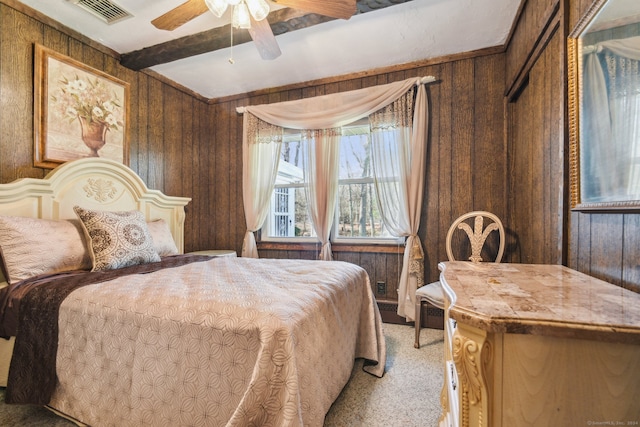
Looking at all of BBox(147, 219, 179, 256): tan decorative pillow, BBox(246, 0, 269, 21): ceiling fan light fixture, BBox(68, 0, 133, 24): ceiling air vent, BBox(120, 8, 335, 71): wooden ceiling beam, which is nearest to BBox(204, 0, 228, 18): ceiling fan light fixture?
BBox(246, 0, 269, 21): ceiling fan light fixture

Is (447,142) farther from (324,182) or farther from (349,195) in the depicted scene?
(324,182)

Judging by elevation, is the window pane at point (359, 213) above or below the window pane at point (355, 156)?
below

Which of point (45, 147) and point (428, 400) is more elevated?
point (45, 147)

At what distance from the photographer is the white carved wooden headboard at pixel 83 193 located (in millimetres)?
1912

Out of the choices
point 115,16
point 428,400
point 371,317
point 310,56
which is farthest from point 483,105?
point 115,16

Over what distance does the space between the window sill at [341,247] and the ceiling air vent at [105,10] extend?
2454 millimetres

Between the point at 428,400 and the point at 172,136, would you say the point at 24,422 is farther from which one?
the point at 172,136

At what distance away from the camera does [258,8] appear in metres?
1.56

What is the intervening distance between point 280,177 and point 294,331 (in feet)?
9.06

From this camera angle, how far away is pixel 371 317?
1967mm

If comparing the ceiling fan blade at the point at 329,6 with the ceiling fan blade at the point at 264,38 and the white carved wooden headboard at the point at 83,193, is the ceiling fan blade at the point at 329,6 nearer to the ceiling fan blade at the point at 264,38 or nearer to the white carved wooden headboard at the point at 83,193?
the ceiling fan blade at the point at 264,38

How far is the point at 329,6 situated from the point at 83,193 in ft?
7.63

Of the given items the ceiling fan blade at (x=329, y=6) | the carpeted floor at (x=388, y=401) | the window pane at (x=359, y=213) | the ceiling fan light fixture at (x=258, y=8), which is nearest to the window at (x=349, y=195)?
the window pane at (x=359, y=213)

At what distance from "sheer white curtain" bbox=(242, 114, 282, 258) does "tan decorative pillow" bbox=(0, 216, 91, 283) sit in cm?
167
